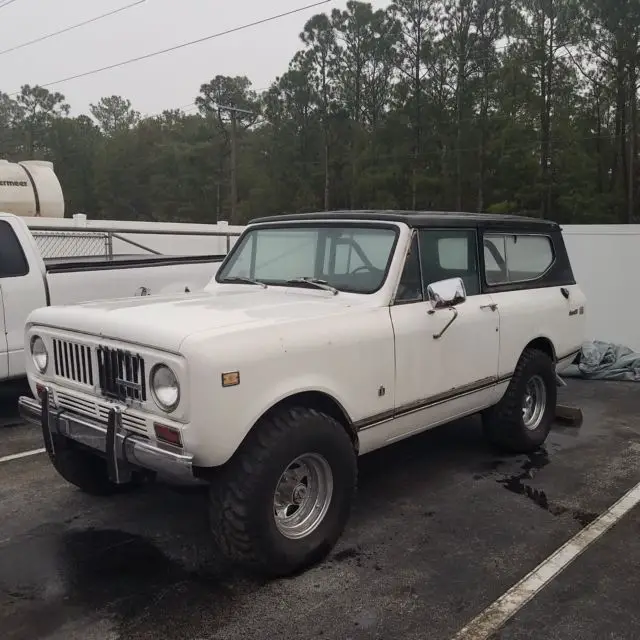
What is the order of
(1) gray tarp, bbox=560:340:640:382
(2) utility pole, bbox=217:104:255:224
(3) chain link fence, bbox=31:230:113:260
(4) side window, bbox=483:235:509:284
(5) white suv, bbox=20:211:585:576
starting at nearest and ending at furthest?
(5) white suv, bbox=20:211:585:576
(4) side window, bbox=483:235:509:284
(1) gray tarp, bbox=560:340:640:382
(3) chain link fence, bbox=31:230:113:260
(2) utility pole, bbox=217:104:255:224

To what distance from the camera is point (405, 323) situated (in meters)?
4.20

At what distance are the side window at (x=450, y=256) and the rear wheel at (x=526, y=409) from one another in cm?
88

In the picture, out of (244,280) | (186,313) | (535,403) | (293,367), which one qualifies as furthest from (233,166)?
(293,367)

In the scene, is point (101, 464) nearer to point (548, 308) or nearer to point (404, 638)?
point (404, 638)

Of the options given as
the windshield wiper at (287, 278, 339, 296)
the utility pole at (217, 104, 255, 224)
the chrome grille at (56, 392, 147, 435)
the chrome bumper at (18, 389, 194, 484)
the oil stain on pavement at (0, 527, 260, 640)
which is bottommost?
the oil stain on pavement at (0, 527, 260, 640)

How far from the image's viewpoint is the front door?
13.9 feet

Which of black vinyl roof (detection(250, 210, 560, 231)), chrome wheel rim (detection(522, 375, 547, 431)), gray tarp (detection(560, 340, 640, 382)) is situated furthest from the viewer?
gray tarp (detection(560, 340, 640, 382))

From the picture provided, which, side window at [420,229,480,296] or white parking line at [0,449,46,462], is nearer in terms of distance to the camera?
side window at [420,229,480,296]

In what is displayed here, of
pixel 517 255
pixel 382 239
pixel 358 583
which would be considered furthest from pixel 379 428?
pixel 517 255

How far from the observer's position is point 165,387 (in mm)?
3244

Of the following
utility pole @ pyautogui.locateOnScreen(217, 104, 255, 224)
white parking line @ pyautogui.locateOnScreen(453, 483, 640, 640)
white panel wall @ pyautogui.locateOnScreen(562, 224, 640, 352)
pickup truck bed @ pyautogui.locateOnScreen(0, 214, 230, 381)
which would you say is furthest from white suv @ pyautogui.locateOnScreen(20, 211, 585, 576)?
utility pole @ pyautogui.locateOnScreen(217, 104, 255, 224)

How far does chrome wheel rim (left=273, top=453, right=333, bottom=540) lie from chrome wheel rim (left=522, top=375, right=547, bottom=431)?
99.8 inches

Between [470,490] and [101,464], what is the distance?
101 inches

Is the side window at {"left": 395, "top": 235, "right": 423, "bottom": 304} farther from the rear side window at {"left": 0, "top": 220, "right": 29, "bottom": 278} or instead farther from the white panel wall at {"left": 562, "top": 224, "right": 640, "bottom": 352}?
the white panel wall at {"left": 562, "top": 224, "right": 640, "bottom": 352}
